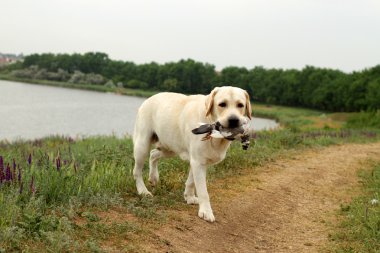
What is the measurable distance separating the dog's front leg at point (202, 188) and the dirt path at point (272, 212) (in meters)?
0.11

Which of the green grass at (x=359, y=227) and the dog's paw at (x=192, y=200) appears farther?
the dog's paw at (x=192, y=200)

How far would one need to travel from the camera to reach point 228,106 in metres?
5.86

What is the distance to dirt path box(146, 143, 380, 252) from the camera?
583 cm

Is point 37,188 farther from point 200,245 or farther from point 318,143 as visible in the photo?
point 318,143

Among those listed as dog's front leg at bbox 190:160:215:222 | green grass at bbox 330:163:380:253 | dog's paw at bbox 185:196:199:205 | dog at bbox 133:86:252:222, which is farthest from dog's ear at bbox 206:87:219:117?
green grass at bbox 330:163:380:253

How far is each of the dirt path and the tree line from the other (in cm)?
4877

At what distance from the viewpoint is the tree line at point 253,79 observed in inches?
2717

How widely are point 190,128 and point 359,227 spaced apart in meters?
2.78

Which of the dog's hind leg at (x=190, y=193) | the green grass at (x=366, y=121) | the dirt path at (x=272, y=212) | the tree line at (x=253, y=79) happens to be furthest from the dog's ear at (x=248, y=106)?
the tree line at (x=253, y=79)

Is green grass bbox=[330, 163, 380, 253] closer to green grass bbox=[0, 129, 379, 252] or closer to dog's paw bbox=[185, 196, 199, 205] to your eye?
dog's paw bbox=[185, 196, 199, 205]

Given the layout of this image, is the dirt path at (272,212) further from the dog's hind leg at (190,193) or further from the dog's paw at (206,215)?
the dog's hind leg at (190,193)

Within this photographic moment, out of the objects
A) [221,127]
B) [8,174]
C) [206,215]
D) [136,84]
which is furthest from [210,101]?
[136,84]

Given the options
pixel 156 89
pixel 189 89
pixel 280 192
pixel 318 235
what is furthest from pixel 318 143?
pixel 156 89

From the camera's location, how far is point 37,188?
5.64 meters
